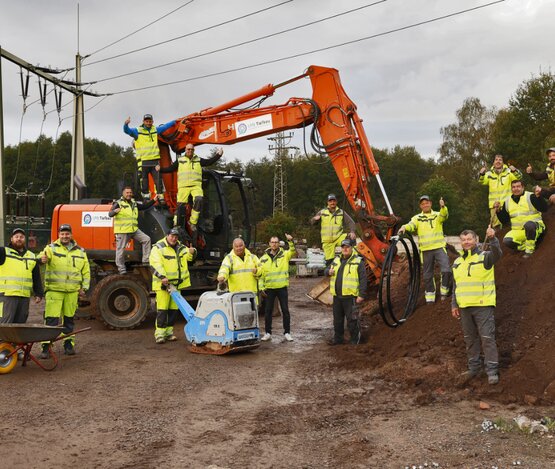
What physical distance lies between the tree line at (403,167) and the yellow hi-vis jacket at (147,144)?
23.7 inches

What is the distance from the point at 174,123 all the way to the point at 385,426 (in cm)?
838

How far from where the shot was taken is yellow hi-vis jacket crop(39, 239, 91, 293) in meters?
8.73

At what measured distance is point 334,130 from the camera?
416 inches

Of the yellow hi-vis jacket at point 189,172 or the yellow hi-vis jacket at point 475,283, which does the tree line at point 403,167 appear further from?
the yellow hi-vis jacket at point 475,283

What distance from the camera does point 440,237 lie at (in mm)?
9633

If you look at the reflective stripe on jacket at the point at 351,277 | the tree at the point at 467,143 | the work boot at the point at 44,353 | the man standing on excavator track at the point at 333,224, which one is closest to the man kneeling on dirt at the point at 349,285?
→ the reflective stripe on jacket at the point at 351,277

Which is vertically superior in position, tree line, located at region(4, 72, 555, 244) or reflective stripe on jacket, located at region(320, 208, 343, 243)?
tree line, located at region(4, 72, 555, 244)

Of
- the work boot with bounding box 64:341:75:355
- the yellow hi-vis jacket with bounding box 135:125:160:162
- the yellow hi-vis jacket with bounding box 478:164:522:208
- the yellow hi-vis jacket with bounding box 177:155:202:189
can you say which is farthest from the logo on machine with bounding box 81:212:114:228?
A: the yellow hi-vis jacket with bounding box 478:164:522:208

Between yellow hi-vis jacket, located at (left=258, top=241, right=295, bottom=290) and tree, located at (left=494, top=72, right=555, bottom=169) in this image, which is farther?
tree, located at (left=494, top=72, right=555, bottom=169)

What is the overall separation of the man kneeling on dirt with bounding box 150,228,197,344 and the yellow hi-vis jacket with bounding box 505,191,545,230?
5196 millimetres

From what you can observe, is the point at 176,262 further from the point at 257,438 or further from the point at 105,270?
the point at 257,438

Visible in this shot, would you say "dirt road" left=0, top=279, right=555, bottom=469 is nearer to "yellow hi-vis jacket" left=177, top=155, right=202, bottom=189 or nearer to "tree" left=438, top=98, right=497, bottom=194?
"yellow hi-vis jacket" left=177, top=155, right=202, bottom=189

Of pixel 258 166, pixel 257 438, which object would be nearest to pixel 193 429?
pixel 257 438

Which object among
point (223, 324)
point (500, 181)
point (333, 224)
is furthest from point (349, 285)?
point (500, 181)
